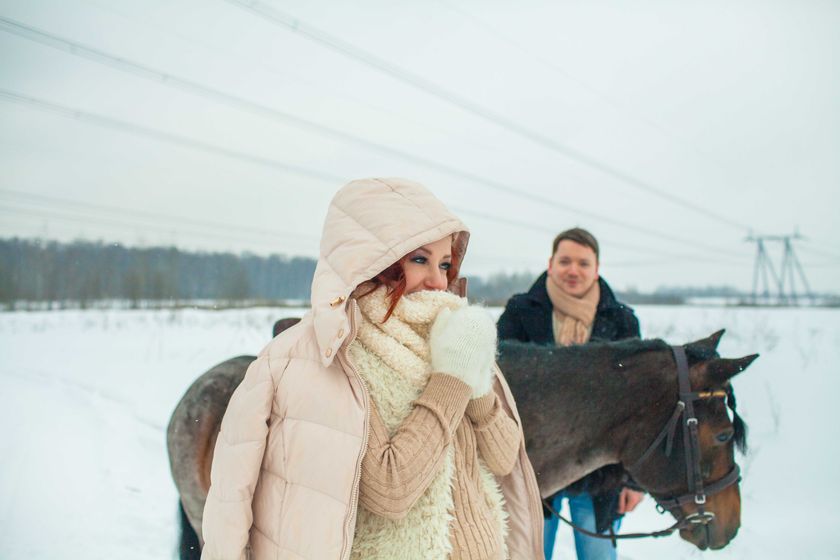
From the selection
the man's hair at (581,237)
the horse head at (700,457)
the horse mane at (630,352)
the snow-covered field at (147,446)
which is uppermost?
the man's hair at (581,237)

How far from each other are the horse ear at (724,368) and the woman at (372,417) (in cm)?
112

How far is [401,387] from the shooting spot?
1.25 meters

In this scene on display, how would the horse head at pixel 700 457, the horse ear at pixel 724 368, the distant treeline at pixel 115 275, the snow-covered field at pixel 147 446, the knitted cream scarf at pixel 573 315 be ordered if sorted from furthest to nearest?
the distant treeline at pixel 115 275, the snow-covered field at pixel 147 446, the knitted cream scarf at pixel 573 315, the horse head at pixel 700 457, the horse ear at pixel 724 368

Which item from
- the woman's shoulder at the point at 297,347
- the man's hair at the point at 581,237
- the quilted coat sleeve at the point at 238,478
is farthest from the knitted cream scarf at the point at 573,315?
the quilted coat sleeve at the point at 238,478

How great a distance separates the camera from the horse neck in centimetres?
215

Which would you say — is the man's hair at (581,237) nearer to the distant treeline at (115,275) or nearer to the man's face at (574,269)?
the man's face at (574,269)

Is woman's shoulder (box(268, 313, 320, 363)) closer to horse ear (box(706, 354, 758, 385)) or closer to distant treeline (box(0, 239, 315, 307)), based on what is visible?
horse ear (box(706, 354, 758, 385))

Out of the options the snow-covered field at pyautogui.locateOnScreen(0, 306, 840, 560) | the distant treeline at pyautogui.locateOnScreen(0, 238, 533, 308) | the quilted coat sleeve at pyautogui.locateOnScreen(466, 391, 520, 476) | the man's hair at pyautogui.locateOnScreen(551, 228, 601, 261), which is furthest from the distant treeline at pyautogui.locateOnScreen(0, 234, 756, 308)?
the quilted coat sleeve at pyautogui.locateOnScreen(466, 391, 520, 476)

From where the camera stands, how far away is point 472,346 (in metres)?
1.24

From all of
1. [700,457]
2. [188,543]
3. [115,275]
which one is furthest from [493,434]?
[115,275]

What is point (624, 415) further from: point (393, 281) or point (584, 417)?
point (393, 281)

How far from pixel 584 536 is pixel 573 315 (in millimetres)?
1060

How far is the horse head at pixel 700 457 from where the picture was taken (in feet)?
6.74

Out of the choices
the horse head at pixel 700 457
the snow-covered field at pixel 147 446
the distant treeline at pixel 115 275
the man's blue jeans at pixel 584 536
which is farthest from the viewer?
the distant treeline at pixel 115 275
